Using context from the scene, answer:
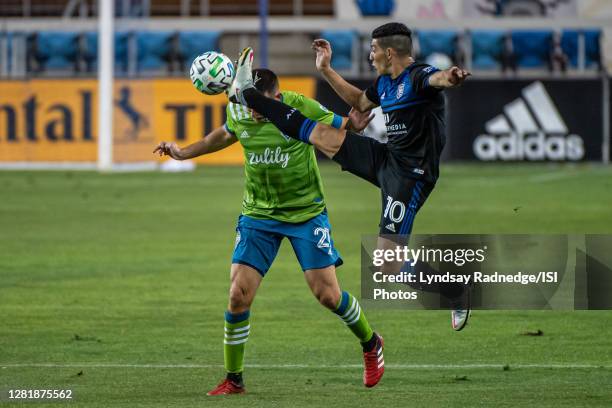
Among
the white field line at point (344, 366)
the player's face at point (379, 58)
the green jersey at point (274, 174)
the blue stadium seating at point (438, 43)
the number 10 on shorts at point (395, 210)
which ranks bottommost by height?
the blue stadium seating at point (438, 43)

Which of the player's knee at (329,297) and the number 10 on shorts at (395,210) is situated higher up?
the number 10 on shorts at (395,210)

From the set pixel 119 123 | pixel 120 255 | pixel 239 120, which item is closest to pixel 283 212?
pixel 239 120

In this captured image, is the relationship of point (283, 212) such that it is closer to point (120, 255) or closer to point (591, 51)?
point (120, 255)

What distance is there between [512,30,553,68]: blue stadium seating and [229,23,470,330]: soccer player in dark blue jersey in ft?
94.6

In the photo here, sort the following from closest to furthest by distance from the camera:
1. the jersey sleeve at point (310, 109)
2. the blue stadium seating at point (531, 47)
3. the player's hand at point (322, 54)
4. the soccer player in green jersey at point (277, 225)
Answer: the soccer player in green jersey at point (277, 225) → the jersey sleeve at point (310, 109) → the player's hand at point (322, 54) → the blue stadium seating at point (531, 47)

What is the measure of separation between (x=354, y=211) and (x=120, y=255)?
22.7 ft

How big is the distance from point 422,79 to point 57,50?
30.8 meters

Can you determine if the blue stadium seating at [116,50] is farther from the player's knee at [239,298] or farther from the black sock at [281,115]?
the player's knee at [239,298]

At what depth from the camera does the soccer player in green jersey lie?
903 cm

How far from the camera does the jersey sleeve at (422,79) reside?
8.97 m

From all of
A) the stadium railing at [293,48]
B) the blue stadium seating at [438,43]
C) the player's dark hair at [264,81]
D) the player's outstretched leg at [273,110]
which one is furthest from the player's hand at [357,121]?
the blue stadium seating at [438,43]

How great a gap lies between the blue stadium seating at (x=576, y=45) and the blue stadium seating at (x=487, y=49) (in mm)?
1720

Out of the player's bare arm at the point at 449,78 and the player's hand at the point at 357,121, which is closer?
the player's bare arm at the point at 449,78

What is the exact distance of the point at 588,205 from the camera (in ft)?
78.8
